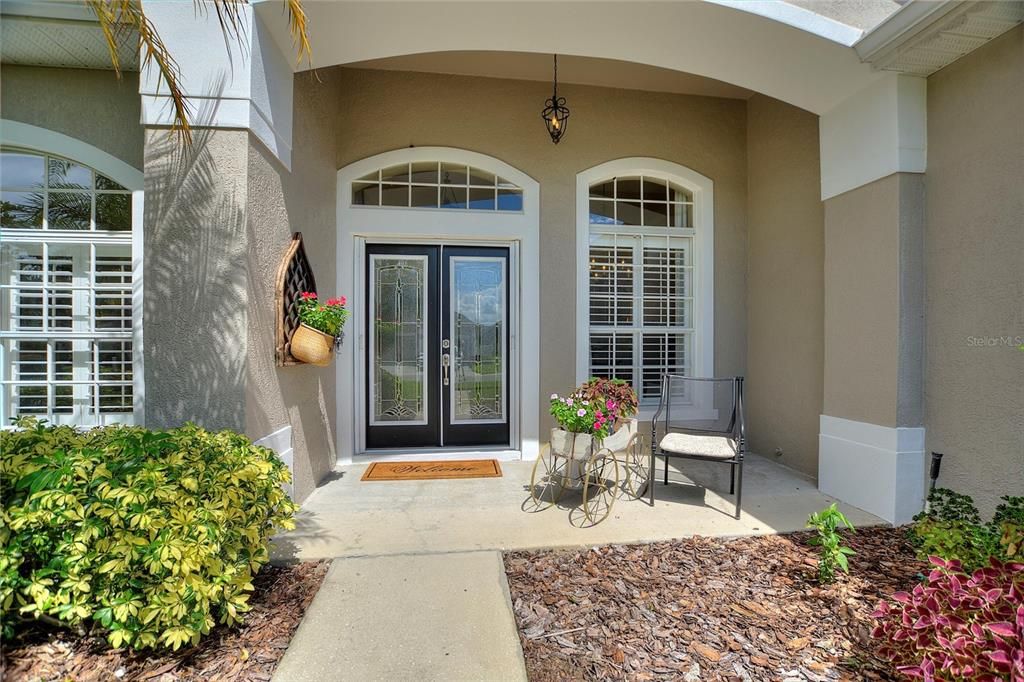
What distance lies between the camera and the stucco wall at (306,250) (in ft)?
9.39

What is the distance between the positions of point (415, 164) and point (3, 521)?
4010mm

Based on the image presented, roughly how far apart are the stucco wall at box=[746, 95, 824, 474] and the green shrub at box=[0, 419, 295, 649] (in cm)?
464

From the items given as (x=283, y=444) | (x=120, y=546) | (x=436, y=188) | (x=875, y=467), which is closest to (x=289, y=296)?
(x=283, y=444)

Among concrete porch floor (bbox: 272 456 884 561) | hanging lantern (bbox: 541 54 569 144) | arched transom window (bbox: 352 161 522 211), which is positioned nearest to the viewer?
concrete porch floor (bbox: 272 456 884 561)

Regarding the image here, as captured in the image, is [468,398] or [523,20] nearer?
[523,20]

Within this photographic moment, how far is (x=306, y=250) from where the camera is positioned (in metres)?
3.74

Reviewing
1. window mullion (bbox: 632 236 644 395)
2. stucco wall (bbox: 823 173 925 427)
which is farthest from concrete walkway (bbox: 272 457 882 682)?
window mullion (bbox: 632 236 644 395)

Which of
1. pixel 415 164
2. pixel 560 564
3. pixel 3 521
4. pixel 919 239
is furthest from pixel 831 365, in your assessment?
pixel 3 521

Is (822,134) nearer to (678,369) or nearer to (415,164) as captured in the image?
(678,369)

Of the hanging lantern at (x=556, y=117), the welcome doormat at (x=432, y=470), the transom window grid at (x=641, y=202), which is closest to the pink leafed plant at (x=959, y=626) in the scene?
the welcome doormat at (x=432, y=470)

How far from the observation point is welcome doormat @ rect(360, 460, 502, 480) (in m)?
4.14

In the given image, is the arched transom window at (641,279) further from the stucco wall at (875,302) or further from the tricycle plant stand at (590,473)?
the stucco wall at (875,302)

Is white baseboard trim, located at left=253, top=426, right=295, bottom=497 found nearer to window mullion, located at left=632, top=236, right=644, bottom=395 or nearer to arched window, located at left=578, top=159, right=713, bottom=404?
arched window, located at left=578, top=159, right=713, bottom=404

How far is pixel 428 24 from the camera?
3.12 meters
